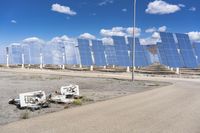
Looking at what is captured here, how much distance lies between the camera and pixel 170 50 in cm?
4491

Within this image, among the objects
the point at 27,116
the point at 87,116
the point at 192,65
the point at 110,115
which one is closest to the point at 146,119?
the point at 110,115

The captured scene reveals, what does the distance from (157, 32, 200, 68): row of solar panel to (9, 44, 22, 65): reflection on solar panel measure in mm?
42011

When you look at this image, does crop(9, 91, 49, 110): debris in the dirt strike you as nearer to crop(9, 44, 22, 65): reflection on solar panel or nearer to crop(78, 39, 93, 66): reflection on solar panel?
crop(78, 39, 93, 66): reflection on solar panel

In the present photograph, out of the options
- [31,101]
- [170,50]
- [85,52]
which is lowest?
[31,101]

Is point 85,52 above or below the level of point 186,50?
above

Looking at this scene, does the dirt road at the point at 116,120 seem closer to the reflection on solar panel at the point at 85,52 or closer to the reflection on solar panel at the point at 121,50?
the reflection on solar panel at the point at 121,50

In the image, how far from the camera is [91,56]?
191 feet

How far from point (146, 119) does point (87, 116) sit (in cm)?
193

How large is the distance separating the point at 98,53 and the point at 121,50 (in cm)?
491

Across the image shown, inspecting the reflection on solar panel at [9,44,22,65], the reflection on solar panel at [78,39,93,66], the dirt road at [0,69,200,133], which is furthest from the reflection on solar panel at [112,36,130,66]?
the dirt road at [0,69,200,133]

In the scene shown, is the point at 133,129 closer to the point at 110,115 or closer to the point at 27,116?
the point at 110,115

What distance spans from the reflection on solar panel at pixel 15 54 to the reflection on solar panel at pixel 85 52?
2241cm

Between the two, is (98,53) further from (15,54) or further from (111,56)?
(15,54)

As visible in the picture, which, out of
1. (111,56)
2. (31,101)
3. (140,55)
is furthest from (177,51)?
(31,101)
